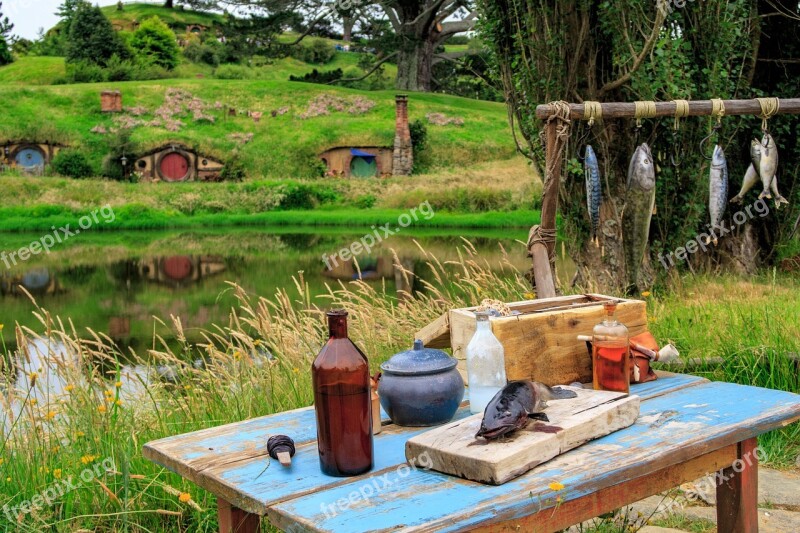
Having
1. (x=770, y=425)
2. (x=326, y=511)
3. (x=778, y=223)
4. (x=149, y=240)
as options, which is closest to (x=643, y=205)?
(x=770, y=425)

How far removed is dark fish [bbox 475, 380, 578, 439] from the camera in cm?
197

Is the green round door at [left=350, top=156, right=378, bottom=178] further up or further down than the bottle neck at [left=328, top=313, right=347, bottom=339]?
further down

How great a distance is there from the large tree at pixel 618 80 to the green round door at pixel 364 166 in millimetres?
25334

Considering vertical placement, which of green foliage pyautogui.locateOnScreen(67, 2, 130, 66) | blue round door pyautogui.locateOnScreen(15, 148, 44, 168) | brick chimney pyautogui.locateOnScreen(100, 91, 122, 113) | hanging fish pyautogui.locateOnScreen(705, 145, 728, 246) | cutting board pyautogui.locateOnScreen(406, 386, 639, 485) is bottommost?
cutting board pyautogui.locateOnScreen(406, 386, 639, 485)

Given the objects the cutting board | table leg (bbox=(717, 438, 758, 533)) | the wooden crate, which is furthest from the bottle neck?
table leg (bbox=(717, 438, 758, 533))

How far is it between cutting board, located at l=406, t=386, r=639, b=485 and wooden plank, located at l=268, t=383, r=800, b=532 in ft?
0.07

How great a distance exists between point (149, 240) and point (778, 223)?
1778 cm

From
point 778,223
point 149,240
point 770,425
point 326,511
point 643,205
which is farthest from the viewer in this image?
point 149,240

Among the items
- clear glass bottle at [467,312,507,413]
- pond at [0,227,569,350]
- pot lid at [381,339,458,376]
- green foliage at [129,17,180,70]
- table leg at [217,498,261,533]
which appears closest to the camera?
table leg at [217,498,261,533]

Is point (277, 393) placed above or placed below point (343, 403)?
below

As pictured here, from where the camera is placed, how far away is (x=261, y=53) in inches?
1133

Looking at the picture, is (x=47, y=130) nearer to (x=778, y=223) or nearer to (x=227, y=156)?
(x=227, y=156)

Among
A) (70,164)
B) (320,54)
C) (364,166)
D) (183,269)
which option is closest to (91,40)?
(70,164)

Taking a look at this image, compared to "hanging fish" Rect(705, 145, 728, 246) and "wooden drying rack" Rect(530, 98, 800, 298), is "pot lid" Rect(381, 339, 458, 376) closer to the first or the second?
"wooden drying rack" Rect(530, 98, 800, 298)
